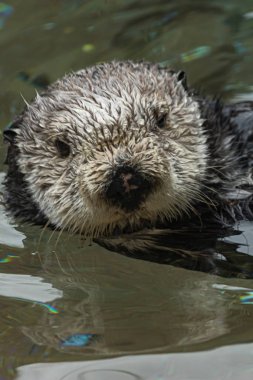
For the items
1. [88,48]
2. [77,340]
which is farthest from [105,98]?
[88,48]

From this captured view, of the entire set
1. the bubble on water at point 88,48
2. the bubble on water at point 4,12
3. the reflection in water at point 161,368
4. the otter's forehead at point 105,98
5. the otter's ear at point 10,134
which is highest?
the bubble on water at point 4,12

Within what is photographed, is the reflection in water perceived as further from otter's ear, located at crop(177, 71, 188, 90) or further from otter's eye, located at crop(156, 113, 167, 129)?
otter's ear, located at crop(177, 71, 188, 90)

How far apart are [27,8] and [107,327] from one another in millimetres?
5133

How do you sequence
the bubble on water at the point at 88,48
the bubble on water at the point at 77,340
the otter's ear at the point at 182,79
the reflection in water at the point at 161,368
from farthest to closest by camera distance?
the bubble on water at the point at 88,48 → the otter's ear at the point at 182,79 → the bubble on water at the point at 77,340 → the reflection in water at the point at 161,368

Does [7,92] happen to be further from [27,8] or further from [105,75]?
[105,75]

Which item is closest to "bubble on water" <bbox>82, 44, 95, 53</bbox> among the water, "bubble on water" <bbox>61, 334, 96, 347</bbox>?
the water

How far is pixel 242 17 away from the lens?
278 inches

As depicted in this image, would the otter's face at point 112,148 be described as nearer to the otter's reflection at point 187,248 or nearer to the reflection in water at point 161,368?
the otter's reflection at point 187,248

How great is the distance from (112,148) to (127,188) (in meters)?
0.26

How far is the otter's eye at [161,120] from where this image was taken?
3.95 m

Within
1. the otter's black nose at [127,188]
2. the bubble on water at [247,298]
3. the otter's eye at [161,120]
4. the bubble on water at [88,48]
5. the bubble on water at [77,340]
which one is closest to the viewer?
the bubble on water at [77,340]

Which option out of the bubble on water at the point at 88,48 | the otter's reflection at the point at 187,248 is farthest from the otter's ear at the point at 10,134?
the bubble on water at the point at 88,48

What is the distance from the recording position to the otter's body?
11.5 feet

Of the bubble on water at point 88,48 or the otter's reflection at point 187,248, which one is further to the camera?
the bubble on water at point 88,48
